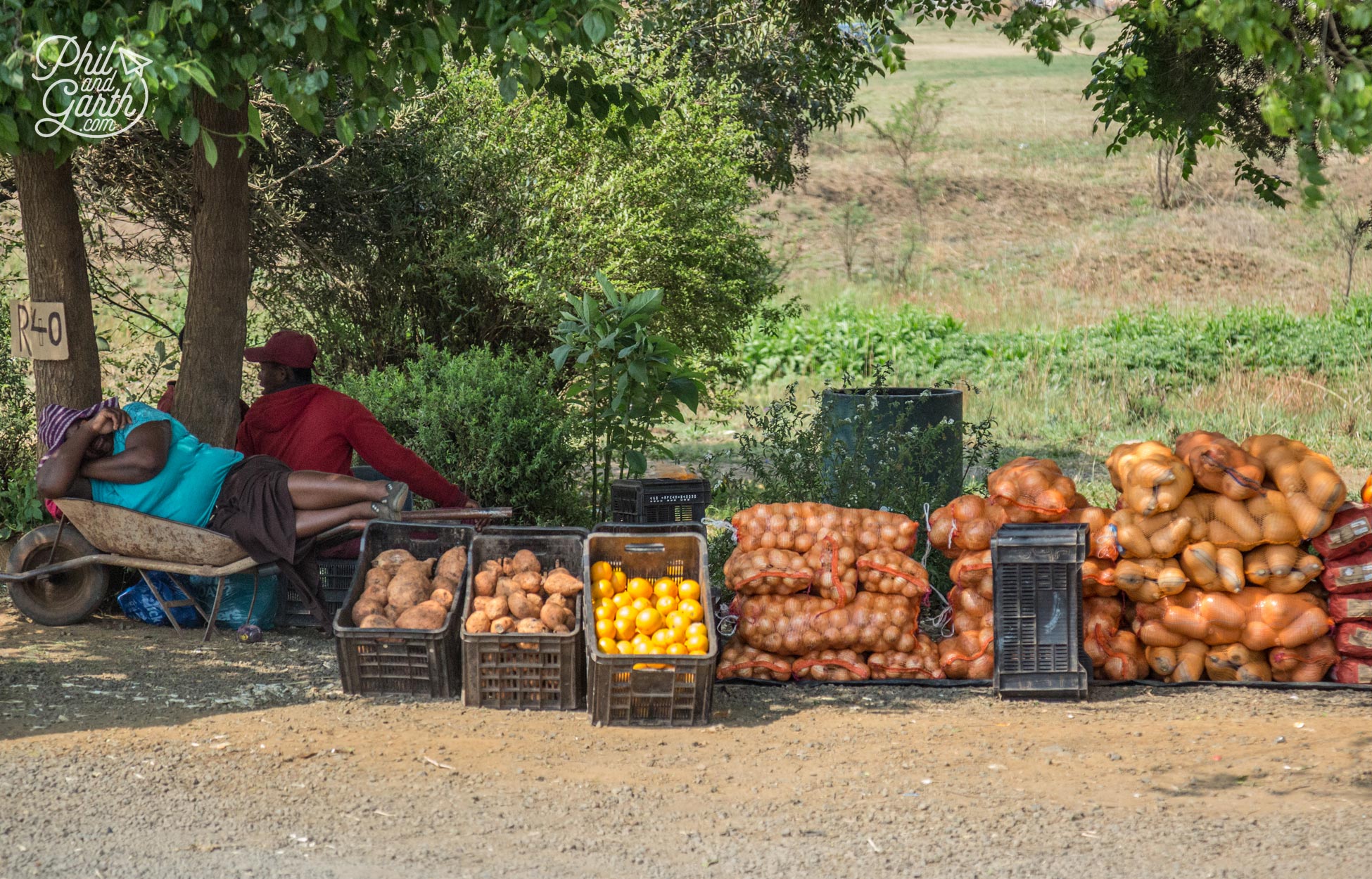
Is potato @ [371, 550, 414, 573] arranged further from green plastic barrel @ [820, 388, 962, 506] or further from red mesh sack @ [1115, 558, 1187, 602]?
red mesh sack @ [1115, 558, 1187, 602]

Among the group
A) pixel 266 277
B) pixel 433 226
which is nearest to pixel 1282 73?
pixel 433 226

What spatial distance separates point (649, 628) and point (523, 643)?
0.49 meters

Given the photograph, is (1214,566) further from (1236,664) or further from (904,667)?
(904,667)

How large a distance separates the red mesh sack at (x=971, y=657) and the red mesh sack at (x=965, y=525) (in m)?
0.37

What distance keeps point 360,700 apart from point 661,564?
53.0 inches

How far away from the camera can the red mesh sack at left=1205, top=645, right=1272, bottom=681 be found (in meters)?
5.32

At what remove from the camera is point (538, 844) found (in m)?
3.77

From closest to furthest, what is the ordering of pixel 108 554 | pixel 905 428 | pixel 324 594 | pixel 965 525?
pixel 965 525 < pixel 108 554 < pixel 324 594 < pixel 905 428

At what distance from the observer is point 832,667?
5477 mm

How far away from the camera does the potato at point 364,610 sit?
203 inches

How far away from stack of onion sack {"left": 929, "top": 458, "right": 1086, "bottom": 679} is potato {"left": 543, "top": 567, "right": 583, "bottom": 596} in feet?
5.31

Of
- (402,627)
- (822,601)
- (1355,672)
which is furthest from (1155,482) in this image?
(402,627)

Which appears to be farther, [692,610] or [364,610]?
[364,610]

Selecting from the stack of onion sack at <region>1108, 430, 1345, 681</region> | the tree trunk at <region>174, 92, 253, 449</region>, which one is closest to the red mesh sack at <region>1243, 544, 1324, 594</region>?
the stack of onion sack at <region>1108, 430, 1345, 681</region>
